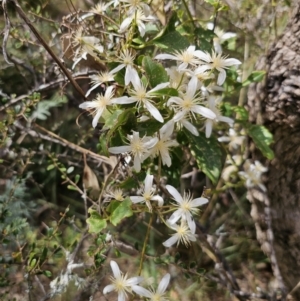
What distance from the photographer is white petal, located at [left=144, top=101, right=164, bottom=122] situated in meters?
0.80

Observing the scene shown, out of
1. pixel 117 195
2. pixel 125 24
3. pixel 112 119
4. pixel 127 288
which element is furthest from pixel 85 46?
pixel 127 288

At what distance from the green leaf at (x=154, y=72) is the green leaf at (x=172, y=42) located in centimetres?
12

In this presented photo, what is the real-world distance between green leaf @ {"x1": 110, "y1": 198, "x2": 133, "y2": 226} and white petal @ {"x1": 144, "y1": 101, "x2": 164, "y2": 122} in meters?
0.16

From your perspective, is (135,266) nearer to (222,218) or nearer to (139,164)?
(222,218)

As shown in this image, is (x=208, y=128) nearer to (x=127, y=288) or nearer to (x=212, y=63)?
(x=212, y=63)

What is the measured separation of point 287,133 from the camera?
3.89ft

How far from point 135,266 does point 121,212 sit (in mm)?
670

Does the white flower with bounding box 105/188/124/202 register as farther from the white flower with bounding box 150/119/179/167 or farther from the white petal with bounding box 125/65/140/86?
the white petal with bounding box 125/65/140/86

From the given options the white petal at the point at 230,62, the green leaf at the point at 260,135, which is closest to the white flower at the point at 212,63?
the white petal at the point at 230,62

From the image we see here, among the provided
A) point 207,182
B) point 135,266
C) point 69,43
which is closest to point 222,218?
point 207,182

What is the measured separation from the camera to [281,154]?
126 cm

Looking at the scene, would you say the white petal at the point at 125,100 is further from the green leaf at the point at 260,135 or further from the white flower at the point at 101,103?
the green leaf at the point at 260,135

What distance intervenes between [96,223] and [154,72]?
288 mm

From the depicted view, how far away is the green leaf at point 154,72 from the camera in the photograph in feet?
2.71
